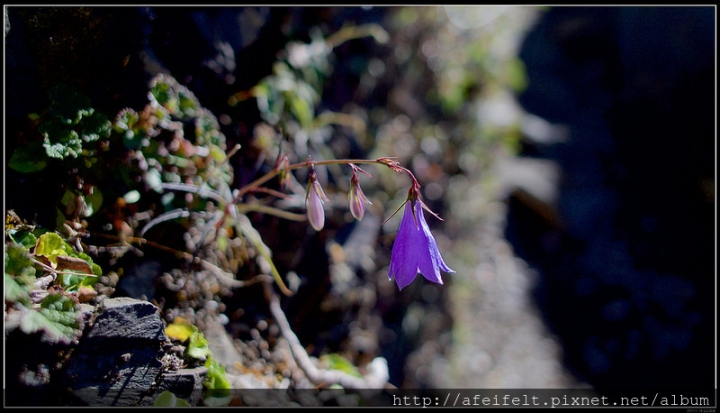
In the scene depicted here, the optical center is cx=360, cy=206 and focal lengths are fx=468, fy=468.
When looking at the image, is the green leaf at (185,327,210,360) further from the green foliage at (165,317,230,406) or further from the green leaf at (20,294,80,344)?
the green leaf at (20,294,80,344)

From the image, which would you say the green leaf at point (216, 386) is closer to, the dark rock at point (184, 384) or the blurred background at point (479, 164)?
the dark rock at point (184, 384)

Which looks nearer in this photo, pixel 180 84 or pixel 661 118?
pixel 180 84

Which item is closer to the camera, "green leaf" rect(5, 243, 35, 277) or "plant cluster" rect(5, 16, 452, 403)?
"green leaf" rect(5, 243, 35, 277)

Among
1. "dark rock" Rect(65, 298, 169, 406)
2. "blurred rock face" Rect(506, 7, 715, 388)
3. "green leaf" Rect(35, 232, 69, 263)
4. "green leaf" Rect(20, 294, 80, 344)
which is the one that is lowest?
"blurred rock face" Rect(506, 7, 715, 388)

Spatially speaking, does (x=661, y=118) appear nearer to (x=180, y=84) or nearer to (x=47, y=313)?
(x=180, y=84)

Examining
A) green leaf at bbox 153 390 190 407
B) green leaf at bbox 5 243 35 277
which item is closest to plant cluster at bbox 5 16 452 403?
green leaf at bbox 5 243 35 277

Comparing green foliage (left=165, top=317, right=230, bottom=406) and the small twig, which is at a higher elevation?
green foliage (left=165, top=317, right=230, bottom=406)

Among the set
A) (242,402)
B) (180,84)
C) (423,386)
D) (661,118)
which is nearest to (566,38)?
(661,118)
